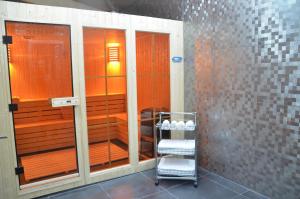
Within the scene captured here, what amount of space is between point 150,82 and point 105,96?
713 millimetres

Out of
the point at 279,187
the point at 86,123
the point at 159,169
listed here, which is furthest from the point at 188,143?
the point at 86,123

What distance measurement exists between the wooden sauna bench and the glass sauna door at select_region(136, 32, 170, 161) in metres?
0.30

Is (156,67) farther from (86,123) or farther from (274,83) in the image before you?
(274,83)

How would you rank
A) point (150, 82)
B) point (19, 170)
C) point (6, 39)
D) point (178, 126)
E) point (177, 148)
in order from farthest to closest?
point (150, 82), point (178, 126), point (177, 148), point (19, 170), point (6, 39)

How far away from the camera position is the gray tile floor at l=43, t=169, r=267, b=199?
8.90 ft

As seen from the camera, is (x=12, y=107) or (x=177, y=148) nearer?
(x=12, y=107)

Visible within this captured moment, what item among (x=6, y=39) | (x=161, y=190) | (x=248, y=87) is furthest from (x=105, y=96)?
(x=248, y=87)

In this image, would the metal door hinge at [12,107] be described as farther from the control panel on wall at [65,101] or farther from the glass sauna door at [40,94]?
the control panel on wall at [65,101]

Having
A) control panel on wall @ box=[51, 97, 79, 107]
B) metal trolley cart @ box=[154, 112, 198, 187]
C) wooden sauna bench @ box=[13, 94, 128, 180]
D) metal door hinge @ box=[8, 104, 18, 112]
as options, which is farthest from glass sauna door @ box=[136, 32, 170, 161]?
metal door hinge @ box=[8, 104, 18, 112]

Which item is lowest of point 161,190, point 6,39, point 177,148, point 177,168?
point 161,190

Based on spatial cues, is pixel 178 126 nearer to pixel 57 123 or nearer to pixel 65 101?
pixel 65 101

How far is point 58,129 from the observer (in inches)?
120

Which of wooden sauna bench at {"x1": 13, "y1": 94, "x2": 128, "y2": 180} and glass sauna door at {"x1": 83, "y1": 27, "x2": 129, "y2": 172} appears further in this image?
glass sauna door at {"x1": 83, "y1": 27, "x2": 129, "y2": 172}

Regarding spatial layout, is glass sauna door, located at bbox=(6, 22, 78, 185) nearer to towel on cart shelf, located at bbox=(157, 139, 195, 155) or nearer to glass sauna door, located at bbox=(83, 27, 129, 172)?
glass sauna door, located at bbox=(83, 27, 129, 172)
